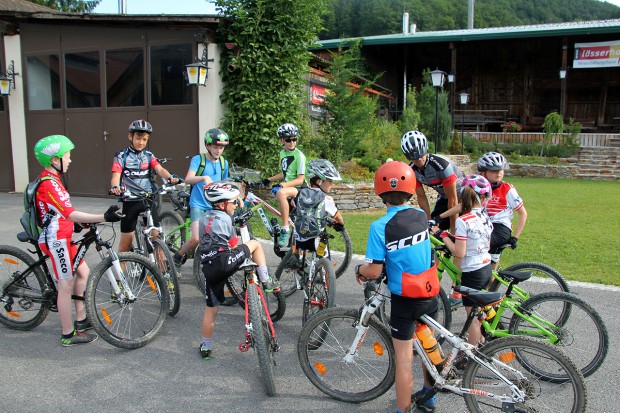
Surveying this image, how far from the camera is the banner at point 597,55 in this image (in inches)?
1017

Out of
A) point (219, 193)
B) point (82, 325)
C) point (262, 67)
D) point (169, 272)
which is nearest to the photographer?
point (219, 193)

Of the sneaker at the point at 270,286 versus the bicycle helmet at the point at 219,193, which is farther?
the sneaker at the point at 270,286

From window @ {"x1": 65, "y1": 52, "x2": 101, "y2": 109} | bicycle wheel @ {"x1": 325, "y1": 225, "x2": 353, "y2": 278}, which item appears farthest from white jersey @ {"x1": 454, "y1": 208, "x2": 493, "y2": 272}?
window @ {"x1": 65, "y1": 52, "x2": 101, "y2": 109}

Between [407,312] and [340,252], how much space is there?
4.68 m

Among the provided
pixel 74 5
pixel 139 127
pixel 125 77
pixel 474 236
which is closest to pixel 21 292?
pixel 139 127

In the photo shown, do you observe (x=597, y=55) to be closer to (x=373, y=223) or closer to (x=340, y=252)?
(x=340, y=252)

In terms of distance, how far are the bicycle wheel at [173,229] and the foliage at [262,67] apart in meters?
4.78

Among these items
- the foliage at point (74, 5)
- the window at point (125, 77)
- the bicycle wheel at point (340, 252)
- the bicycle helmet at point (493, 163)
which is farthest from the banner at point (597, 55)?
the foliage at point (74, 5)

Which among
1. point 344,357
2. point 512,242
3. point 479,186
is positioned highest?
point 479,186

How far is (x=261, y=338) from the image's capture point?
3.60m

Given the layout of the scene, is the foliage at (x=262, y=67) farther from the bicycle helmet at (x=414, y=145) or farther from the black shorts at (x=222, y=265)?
the black shorts at (x=222, y=265)

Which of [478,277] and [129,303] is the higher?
[478,277]

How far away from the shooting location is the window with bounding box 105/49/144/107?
41.5 ft

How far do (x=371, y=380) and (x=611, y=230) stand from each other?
8101 millimetres
